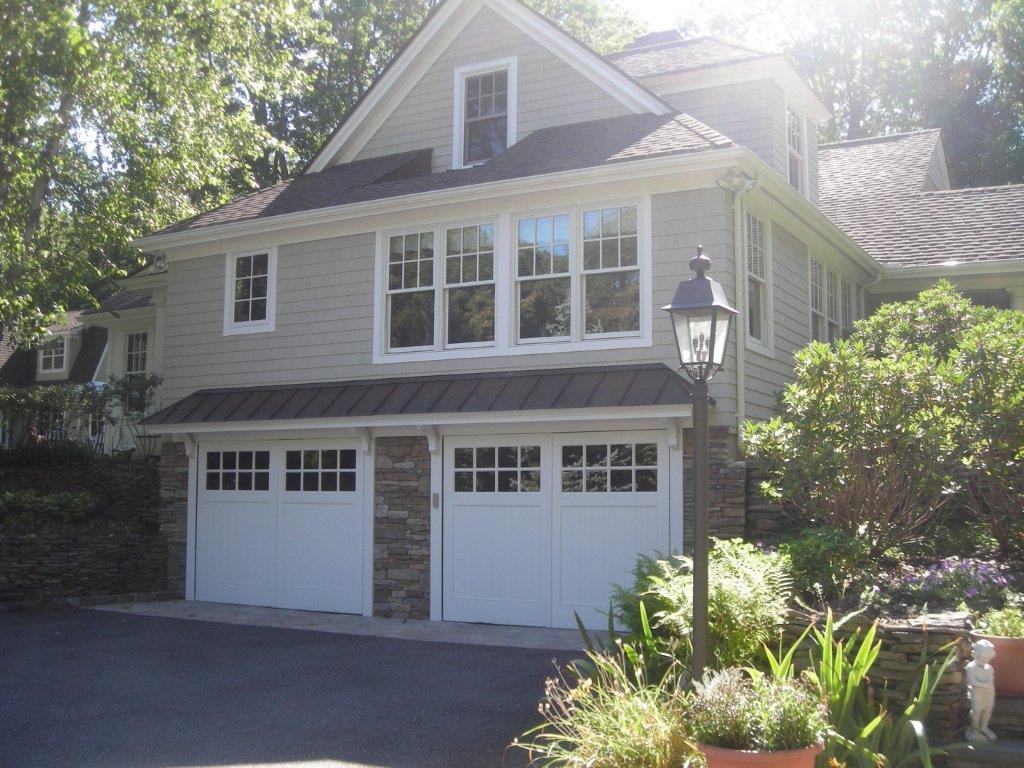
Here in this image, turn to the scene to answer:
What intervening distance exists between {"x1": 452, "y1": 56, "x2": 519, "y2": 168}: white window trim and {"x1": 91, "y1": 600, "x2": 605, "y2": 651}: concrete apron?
21.0 ft

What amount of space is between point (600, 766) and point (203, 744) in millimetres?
2959

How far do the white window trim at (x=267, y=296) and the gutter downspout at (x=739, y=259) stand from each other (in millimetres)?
6313

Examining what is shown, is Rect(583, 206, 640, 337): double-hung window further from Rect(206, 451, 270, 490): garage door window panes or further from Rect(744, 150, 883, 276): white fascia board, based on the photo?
Rect(206, 451, 270, 490): garage door window panes

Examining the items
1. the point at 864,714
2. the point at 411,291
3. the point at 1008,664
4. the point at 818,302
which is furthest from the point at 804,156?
the point at 864,714

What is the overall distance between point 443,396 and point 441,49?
5770 mm

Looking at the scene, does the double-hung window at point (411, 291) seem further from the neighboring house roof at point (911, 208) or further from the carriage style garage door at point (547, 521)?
the neighboring house roof at point (911, 208)

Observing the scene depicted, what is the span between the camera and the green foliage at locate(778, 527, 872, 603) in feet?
25.4

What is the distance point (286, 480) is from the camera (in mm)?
13805

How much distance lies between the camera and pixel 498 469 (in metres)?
12.3

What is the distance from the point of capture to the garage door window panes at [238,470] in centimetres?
1405

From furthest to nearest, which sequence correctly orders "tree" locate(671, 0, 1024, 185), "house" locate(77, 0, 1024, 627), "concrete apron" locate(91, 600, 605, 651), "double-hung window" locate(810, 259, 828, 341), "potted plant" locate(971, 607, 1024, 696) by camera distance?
"tree" locate(671, 0, 1024, 185) < "double-hung window" locate(810, 259, 828, 341) < "house" locate(77, 0, 1024, 627) < "concrete apron" locate(91, 600, 605, 651) < "potted plant" locate(971, 607, 1024, 696)

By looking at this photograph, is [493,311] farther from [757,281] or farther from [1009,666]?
[1009,666]

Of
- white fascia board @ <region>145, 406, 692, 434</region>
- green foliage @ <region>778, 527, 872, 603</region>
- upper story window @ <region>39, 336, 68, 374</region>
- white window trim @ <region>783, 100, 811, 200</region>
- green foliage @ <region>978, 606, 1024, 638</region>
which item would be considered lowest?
green foliage @ <region>978, 606, 1024, 638</region>

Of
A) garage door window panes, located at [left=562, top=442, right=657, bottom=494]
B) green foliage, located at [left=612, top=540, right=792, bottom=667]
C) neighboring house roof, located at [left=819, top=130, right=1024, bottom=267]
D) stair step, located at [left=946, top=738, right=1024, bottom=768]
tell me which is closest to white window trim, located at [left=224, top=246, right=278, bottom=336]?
garage door window panes, located at [left=562, top=442, right=657, bottom=494]
